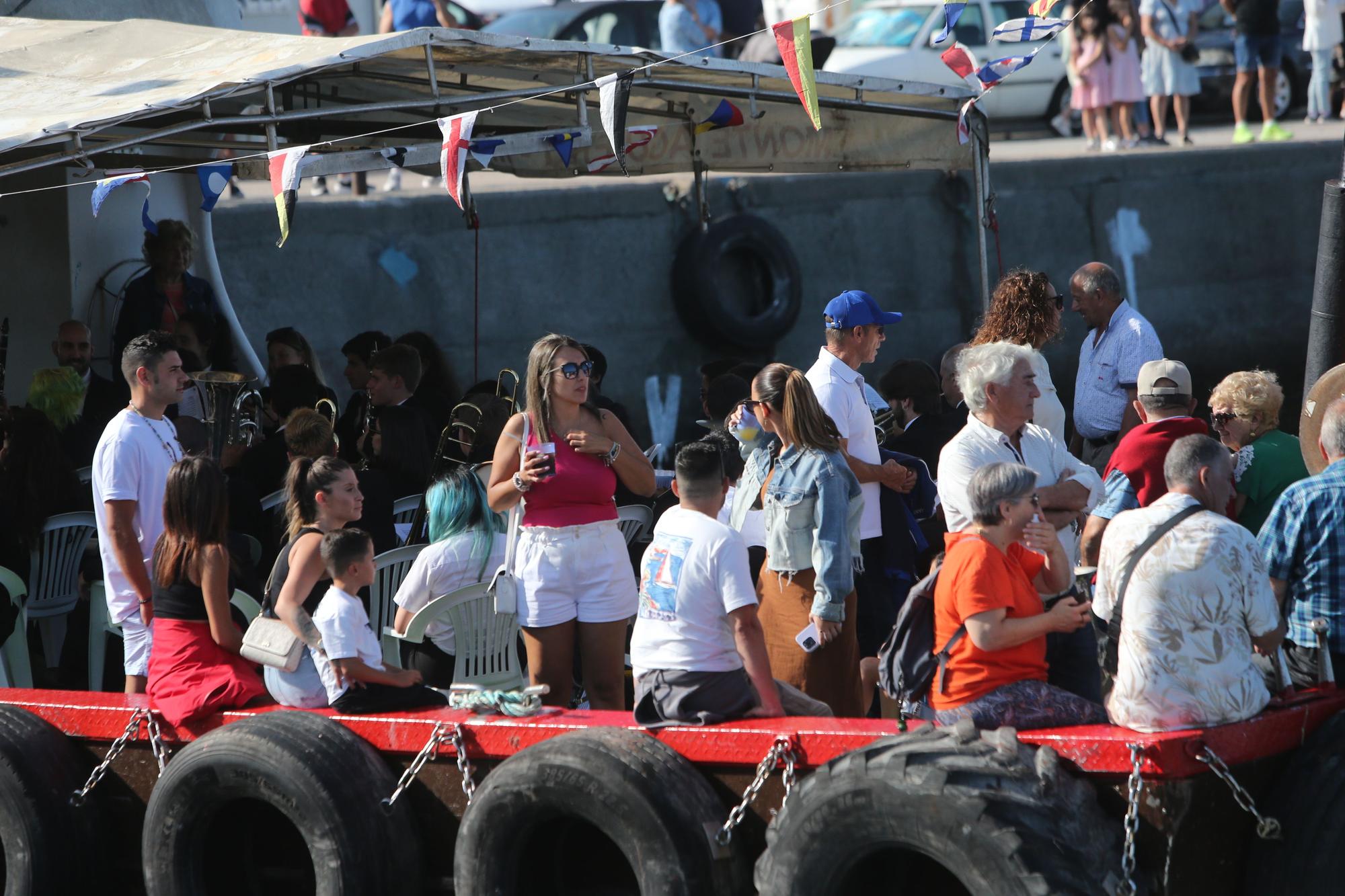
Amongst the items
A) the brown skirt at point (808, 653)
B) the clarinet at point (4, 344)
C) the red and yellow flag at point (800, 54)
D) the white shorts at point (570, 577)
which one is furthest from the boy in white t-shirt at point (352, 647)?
the clarinet at point (4, 344)

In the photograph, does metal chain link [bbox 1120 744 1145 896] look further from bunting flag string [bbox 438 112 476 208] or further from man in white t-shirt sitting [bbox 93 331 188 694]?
bunting flag string [bbox 438 112 476 208]

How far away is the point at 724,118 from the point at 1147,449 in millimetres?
3352

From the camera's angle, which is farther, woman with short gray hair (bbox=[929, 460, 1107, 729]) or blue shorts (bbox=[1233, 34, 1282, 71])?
blue shorts (bbox=[1233, 34, 1282, 71])

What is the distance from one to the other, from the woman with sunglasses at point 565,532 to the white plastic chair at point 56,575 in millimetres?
2365

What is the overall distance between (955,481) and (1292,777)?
1.46 m

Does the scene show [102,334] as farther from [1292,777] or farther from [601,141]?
[1292,777]

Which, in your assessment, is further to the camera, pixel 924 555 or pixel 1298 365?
pixel 1298 365

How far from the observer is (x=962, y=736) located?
14.4 ft

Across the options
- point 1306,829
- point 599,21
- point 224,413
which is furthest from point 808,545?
point 599,21

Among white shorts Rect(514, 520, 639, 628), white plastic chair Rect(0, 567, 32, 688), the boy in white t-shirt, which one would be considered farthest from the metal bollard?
white plastic chair Rect(0, 567, 32, 688)

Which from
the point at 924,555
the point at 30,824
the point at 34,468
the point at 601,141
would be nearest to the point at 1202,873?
the point at 924,555

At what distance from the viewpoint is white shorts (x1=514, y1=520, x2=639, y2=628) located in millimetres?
5801

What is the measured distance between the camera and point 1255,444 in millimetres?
6129

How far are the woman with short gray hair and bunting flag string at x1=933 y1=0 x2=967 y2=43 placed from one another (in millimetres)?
2276
